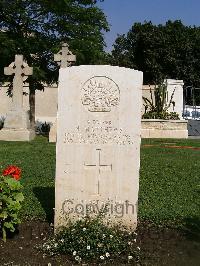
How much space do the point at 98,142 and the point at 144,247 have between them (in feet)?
3.76

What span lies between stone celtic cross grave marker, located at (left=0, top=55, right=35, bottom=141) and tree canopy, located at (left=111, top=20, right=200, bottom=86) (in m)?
33.3

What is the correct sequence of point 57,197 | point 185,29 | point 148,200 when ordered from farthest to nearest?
1. point 185,29
2. point 148,200
3. point 57,197

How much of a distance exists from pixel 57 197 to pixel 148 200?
5.76 feet

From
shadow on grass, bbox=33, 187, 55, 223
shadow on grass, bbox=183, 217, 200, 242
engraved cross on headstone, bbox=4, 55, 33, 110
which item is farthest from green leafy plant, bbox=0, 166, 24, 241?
engraved cross on headstone, bbox=4, 55, 33, 110

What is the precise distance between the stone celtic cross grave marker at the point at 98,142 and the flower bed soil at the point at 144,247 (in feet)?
1.00

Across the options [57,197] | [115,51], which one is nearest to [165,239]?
[57,197]

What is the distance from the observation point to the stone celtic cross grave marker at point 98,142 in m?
4.66

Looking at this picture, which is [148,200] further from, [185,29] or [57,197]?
[185,29]

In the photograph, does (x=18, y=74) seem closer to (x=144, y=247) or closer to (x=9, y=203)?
(x=9, y=203)

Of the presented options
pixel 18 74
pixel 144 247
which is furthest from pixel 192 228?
pixel 18 74

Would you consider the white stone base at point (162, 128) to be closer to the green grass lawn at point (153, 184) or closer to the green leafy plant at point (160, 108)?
the green leafy plant at point (160, 108)

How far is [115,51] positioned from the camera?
59.8 meters

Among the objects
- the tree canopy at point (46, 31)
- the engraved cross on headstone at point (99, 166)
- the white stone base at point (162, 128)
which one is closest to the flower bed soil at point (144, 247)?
the engraved cross on headstone at point (99, 166)

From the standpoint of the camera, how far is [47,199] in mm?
6145
